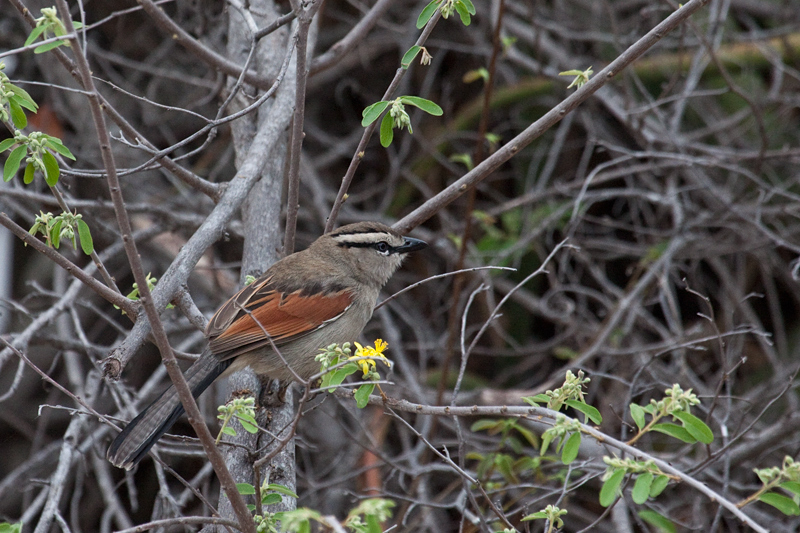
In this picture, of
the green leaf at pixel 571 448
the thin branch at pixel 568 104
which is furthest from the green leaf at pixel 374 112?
the green leaf at pixel 571 448

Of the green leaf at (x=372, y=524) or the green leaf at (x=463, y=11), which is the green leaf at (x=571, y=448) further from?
the green leaf at (x=463, y=11)

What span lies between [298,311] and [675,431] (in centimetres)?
200

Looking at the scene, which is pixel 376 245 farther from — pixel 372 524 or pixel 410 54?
pixel 372 524

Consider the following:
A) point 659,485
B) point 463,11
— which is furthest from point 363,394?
point 463,11

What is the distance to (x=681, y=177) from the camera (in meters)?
5.68

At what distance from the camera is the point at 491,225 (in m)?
5.24

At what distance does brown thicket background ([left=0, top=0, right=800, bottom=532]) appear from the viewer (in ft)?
14.4

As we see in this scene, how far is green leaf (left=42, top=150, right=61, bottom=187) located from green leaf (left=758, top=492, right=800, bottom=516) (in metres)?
2.38

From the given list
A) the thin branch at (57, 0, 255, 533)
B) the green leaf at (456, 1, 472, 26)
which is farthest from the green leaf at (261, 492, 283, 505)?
the green leaf at (456, 1, 472, 26)

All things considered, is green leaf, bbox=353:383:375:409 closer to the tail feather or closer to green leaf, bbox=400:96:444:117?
the tail feather

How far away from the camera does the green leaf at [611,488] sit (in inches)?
76.2

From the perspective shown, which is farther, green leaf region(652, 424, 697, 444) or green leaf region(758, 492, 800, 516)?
green leaf region(652, 424, 697, 444)

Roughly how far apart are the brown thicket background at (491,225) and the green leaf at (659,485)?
1942 mm

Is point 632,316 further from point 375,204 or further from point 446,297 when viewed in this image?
point 375,204
